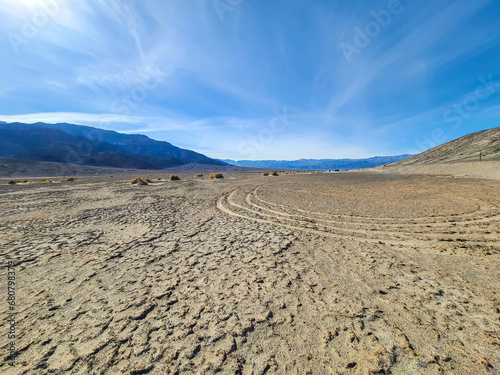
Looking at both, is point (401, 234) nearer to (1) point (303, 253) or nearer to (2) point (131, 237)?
(1) point (303, 253)

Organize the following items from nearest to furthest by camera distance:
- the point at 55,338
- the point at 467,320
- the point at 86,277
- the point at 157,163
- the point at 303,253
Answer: the point at 55,338 < the point at 467,320 < the point at 86,277 < the point at 303,253 < the point at 157,163

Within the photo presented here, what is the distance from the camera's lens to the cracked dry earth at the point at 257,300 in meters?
2.16

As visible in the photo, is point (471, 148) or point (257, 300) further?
point (471, 148)

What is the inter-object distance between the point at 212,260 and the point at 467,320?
4.05 m

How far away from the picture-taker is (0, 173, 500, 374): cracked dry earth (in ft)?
7.07

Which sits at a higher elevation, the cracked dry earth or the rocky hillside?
the rocky hillside

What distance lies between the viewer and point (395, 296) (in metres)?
3.11

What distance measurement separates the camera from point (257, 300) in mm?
3104

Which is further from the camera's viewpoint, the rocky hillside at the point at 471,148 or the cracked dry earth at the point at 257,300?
the rocky hillside at the point at 471,148

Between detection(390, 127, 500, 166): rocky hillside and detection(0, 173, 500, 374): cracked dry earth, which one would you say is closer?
detection(0, 173, 500, 374): cracked dry earth

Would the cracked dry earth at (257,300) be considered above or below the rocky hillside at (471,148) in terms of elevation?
below

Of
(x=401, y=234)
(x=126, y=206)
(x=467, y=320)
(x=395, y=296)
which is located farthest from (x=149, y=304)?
(x=126, y=206)

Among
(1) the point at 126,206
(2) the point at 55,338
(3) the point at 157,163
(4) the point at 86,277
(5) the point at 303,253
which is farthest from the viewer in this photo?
(3) the point at 157,163

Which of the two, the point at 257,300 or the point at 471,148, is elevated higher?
the point at 471,148
